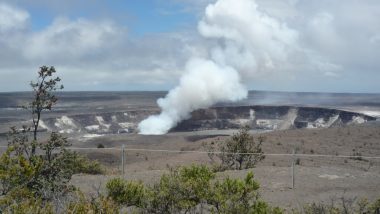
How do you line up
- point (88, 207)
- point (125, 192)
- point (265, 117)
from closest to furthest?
point (88, 207) < point (125, 192) < point (265, 117)

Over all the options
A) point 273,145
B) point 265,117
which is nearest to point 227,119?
point 265,117

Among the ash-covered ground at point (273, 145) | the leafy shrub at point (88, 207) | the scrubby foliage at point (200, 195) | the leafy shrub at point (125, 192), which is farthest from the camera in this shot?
the ash-covered ground at point (273, 145)

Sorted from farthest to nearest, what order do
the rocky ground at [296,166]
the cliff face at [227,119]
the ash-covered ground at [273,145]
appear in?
the cliff face at [227,119]
the ash-covered ground at [273,145]
the rocky ground at [296,166]

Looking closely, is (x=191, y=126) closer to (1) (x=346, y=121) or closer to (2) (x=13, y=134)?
(1) (x=346, y=121)

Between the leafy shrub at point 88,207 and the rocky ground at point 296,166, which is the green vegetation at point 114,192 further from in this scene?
the rocky ground at point 296,166

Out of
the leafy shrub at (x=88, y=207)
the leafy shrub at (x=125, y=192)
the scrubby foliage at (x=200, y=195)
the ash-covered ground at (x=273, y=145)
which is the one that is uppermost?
the leafy shrub at (x=88, y=207)

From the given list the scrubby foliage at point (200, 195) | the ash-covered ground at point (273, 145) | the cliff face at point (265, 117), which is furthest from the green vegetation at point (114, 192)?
the cliff face at point (265, 117)

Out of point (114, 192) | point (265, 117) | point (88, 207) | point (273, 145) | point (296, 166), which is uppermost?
point (88, 207)

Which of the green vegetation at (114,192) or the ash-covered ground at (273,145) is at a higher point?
the green vegetation at (114,192)

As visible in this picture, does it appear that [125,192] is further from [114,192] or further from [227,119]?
[227,119]

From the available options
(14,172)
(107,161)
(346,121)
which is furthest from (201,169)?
(346,121)

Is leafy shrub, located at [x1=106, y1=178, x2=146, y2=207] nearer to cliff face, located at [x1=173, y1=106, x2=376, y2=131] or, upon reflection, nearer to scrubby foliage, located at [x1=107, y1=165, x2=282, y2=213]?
scrubby foliage, located at [x1=107, y1=165, x2=282, y2=213]
